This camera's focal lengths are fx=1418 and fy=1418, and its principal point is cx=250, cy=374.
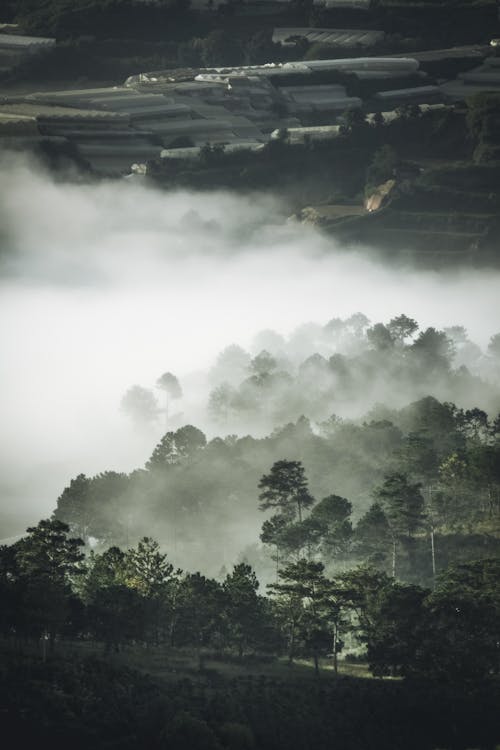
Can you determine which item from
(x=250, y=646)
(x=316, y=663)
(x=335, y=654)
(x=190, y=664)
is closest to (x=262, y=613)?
(x=250, y=646)

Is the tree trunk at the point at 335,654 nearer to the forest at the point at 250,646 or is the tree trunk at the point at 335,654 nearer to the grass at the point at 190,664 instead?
the grass at the point at 190,664

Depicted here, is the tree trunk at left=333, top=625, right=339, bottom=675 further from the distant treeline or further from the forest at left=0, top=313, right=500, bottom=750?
the forest at left=0, top=313, right=500, bottom=750

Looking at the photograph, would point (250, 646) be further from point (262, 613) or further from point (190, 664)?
point (190, 664)

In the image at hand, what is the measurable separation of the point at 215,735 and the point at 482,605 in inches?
1361

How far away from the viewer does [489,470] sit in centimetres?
17862

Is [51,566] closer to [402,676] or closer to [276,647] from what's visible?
[276,647]

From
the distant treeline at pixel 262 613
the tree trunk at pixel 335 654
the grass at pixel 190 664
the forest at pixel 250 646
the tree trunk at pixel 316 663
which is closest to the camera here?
the forest at pixel 250 646

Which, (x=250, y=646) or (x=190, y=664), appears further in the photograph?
(x=250, y=646)

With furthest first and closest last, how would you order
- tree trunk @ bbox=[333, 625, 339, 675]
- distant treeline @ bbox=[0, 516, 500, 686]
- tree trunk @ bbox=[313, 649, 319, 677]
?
tree trunk @ bbox=[333, 625, 339, 675]
tree trunk @ bbox=[313, 649, 319, 677]
distant treeline @ bbox=[0, 516, 500, 686]

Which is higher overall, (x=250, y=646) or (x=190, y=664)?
(x=250, y=646)

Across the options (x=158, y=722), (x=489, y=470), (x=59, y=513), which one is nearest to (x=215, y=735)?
(x=158, y=722)

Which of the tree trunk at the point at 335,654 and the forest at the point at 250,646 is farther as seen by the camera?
the tree trunk at the point at 335,654

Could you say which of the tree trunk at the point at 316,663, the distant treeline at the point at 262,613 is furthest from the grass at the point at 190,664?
the distant treeline at the point at 262,613

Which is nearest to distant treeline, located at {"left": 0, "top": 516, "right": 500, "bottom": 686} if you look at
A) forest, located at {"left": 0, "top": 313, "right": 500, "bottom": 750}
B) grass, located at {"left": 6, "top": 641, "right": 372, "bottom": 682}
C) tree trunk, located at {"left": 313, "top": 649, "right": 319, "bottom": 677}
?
forest, located at {"left": 0, "top": 313, "right": 500, "bottom": 750}
